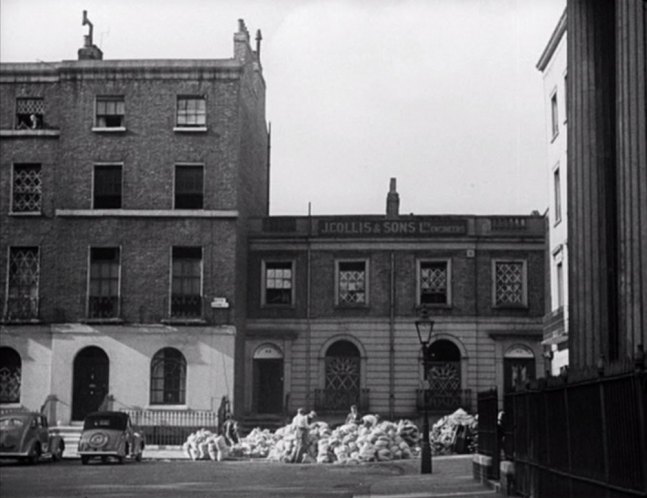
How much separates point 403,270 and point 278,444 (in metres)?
11.6

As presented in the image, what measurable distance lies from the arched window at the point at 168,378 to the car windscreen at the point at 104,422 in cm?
863

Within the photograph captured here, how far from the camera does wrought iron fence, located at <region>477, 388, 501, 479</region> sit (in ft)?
61.5

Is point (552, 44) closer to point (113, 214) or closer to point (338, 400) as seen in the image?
point (338, 400)

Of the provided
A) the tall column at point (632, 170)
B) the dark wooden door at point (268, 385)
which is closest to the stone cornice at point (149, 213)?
the dark wooden door at point (268, 385)

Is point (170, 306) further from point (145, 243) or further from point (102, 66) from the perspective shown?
point (102, 66)

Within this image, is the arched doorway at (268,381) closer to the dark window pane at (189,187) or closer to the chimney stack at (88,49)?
the dark window pane at (189,187)

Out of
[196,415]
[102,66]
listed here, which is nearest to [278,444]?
[196,415]

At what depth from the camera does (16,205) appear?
40281mm

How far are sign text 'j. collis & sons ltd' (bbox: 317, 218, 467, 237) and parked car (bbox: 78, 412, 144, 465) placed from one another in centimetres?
1380

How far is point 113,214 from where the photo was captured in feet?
131

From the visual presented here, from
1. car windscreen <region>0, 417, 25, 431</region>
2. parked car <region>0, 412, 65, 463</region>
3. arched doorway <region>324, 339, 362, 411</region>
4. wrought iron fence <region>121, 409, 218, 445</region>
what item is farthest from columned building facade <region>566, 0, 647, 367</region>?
arched doorway <region>324, 339, 362, 411</region>

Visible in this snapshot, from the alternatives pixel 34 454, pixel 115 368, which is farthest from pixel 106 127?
pixel 34 454

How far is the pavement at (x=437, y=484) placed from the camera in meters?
18.0

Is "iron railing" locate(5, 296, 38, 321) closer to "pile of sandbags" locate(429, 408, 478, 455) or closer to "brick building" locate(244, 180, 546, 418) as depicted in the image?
"brick building" locate(244, 180, 546, 418)
